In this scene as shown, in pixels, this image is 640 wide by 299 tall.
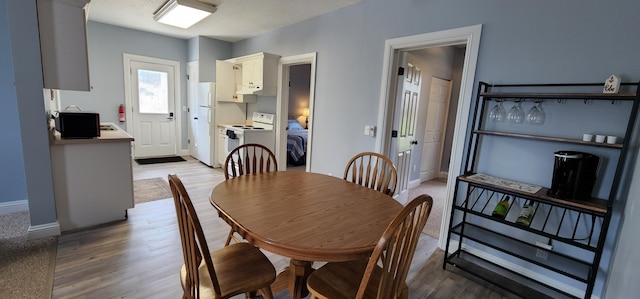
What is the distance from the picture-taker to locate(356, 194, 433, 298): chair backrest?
3.24ft

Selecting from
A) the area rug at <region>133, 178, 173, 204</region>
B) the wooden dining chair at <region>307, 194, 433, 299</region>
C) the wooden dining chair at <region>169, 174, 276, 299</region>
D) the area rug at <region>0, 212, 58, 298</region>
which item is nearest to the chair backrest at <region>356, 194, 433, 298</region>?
the wooden dining chair at <region>307, 194, 433, 299</region>

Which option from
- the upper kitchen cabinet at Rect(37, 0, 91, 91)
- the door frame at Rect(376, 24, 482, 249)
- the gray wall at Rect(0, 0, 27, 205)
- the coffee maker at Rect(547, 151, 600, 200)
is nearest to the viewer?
the coffee maker at Rect(547, 151, 600, 200)

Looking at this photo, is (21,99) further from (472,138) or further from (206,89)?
(472,138)

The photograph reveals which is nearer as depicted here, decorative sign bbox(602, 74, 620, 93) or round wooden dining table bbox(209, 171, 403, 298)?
round wooden dining table bbox(209, 171, 403, 298)

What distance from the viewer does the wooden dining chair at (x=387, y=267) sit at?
1002 millimetres

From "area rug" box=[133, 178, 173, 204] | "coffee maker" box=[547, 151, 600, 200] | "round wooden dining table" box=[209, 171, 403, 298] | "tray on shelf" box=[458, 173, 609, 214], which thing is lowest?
"area rug" box=[133, 178, 173, 204]

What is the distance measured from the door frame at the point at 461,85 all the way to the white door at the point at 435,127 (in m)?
1.79

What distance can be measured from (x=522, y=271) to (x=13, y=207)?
15.9ft

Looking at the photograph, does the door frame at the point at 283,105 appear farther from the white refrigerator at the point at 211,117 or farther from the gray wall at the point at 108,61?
the gray wall at the point at 108,61

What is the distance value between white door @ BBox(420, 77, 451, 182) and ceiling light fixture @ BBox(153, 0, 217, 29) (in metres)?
3.40

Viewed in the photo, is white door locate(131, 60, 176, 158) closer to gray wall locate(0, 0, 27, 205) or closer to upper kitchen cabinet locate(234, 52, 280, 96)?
upper kitchen cabinet locate(234, 52, 280, 96)

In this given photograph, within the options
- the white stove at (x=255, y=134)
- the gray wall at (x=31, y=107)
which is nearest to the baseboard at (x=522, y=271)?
the white stove at (x=255, y=134)

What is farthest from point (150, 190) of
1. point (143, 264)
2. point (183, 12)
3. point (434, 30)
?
point (434, 30)

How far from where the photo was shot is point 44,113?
88.5 inches
